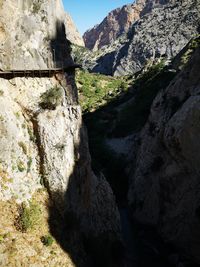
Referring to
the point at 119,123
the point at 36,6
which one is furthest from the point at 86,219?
the point at 119,123

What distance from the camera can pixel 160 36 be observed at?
16838 cm

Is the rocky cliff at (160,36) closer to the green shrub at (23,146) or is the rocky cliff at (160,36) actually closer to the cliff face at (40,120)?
the cliff face at (40,120)

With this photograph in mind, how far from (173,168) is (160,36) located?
128m

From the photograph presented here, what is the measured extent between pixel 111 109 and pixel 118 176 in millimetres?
32925

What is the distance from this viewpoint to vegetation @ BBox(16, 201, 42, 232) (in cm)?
3069

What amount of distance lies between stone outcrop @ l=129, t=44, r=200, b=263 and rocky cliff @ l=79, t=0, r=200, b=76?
89.8 metres

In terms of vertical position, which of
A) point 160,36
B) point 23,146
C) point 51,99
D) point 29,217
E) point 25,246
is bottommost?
point 25,246

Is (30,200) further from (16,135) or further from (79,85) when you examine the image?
(79,85)

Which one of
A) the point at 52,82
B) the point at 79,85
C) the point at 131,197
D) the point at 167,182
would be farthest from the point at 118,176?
the point at 79,85

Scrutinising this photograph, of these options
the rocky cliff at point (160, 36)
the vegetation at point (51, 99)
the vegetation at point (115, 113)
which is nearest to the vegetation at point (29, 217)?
the vegetation at point (51, 99)

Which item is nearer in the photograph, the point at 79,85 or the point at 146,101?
the point at 146,101

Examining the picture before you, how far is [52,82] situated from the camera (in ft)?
120

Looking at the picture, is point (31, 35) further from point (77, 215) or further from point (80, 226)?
Result: point (80, 226)

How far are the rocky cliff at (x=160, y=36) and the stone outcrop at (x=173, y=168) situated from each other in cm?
8982
